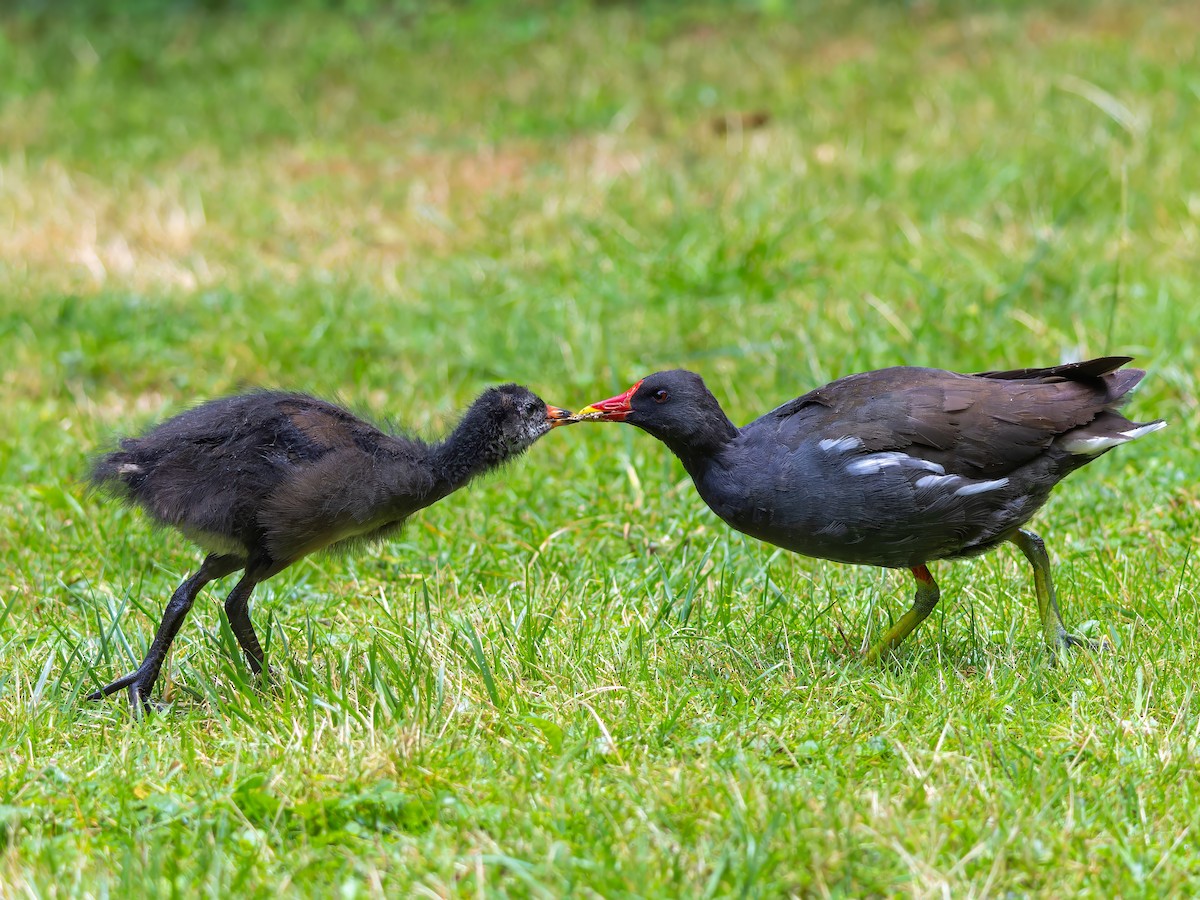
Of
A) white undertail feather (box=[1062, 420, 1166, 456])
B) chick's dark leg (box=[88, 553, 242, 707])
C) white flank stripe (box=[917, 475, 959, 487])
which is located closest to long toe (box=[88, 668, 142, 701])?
chick's dark leg (box=[88, 553, 242, 707])

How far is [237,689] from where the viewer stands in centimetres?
391

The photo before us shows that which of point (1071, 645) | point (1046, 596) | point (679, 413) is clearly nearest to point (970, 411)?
point (1046, 596)

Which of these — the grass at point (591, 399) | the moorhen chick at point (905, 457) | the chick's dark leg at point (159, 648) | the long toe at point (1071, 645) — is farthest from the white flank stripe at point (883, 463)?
the chick's dark leg at point (159, 648)

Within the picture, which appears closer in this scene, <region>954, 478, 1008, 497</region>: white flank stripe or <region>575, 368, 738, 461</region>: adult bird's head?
<region>954, 478, 1008, 497</region>: white flank stripe

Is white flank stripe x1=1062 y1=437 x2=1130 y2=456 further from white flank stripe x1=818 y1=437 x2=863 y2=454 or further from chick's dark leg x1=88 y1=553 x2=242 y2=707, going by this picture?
chick's dark leg x1=88 y1=553 x2=242 y2=707

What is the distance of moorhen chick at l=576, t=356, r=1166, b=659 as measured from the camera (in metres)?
4.15

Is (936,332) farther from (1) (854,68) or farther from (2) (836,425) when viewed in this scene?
(1) (854,68)

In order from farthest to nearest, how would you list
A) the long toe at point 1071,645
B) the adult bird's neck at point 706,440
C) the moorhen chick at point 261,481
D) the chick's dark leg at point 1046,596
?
1. the adult bird's neck at point 706,440
2. the chick's dark leg at point 1046,596
3. the long toe at point 1071,645
4. the moorhen chick at point 261,481

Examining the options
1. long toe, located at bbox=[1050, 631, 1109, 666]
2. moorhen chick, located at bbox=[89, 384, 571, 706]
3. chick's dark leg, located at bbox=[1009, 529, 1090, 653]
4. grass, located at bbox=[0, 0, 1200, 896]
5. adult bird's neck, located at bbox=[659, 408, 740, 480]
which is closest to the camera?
grass, located at bbox=[0, 0, 1200, 896]

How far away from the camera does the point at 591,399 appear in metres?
6.50

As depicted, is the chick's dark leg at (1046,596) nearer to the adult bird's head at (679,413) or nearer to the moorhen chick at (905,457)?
the moorhen chick at (905,457)

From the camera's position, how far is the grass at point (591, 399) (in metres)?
3.24

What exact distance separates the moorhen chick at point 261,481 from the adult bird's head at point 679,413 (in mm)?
507

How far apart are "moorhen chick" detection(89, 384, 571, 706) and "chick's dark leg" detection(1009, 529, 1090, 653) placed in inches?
67.7
